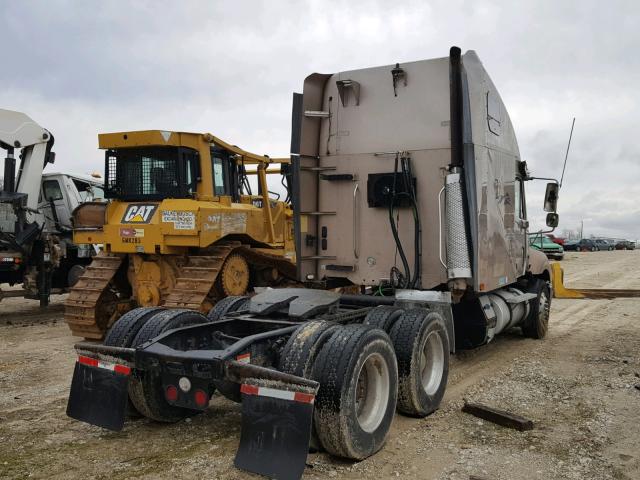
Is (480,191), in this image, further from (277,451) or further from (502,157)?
(277,451)

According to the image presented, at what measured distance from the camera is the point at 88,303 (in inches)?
358

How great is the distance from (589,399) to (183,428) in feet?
12.8

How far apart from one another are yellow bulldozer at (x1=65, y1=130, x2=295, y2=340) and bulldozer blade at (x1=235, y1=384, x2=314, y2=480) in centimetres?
482

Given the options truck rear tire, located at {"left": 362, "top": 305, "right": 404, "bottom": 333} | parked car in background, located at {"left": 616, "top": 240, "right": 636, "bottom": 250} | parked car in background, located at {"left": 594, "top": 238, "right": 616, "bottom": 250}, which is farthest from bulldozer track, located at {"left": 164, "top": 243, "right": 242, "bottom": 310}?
parked car in background, located at {"left": 616, "top": 240, "right": 636, "bottom": 250}

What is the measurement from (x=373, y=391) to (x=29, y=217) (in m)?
9.31

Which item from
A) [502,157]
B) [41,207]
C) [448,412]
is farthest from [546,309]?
[41,207]

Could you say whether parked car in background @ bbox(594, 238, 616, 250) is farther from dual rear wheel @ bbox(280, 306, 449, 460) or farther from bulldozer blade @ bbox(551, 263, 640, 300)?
dual rear wheel @ bbox(280, 306, 449, 460)

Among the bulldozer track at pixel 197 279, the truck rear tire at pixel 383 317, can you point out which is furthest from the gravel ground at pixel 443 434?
the bulldozer track at pixel 197 279

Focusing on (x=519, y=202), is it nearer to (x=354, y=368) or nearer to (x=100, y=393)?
(x=354, y=368)

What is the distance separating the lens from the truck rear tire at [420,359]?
17.1ft

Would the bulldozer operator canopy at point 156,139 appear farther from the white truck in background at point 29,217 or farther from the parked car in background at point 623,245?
the parked car in background at point 623,245

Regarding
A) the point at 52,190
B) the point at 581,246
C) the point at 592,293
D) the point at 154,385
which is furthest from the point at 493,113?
the point at 581,246

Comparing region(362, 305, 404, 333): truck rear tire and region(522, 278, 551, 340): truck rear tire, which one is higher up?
region(362, 305, 404, 333): truck rear tire

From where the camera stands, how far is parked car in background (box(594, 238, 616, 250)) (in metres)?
51.4
